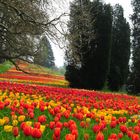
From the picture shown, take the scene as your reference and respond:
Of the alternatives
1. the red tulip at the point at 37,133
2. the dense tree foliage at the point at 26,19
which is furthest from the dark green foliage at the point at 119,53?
the red tulip at the point at 37,133

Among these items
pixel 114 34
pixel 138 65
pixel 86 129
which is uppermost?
pixel 114 34

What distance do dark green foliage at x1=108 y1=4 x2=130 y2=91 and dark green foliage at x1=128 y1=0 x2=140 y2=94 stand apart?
0.91 metres

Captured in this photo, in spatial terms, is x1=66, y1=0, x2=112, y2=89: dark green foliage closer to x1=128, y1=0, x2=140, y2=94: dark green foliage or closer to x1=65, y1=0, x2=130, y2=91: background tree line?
x1=65, y1=0, x2=130, y2=91: background tree line

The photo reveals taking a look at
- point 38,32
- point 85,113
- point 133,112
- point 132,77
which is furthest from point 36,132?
point 132,77

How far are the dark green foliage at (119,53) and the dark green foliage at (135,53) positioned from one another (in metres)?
0.91

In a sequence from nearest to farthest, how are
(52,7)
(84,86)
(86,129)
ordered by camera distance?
(86,129) → (52,7) → (84,86)

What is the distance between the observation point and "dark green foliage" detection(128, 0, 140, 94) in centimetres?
3490

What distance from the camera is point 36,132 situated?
3998 mm

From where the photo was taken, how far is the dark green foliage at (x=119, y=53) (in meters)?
35.6

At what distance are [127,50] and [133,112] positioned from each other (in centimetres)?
3046

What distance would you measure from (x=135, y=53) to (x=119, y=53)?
252 centimetres

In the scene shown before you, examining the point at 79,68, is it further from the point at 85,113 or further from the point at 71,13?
the point at 85,113

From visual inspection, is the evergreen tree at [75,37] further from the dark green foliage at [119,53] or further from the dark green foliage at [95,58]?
the dark green foliage at [119,53]

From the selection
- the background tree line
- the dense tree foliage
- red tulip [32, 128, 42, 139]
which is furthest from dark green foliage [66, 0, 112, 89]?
red tulip [32, 128, 42, 139]
